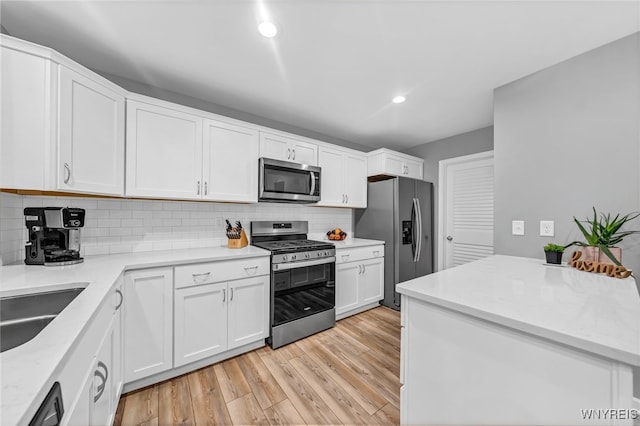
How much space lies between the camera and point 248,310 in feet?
7.01

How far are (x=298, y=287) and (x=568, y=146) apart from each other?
2451 mm

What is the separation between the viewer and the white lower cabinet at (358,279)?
287cm

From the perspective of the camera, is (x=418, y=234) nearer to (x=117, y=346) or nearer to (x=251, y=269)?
(x=251, y=269)

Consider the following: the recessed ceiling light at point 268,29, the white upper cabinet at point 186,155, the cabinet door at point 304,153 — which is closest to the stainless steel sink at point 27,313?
the white upper cabinet at point 186,155

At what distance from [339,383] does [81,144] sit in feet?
7.86

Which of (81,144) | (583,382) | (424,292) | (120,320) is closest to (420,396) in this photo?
(424,292)

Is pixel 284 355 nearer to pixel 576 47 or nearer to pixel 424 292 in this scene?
pixel 424 292

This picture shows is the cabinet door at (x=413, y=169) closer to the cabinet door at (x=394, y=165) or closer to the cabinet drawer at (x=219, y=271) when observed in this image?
the cabinet door at (x=394, y=165)

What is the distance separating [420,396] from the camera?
1.07 m

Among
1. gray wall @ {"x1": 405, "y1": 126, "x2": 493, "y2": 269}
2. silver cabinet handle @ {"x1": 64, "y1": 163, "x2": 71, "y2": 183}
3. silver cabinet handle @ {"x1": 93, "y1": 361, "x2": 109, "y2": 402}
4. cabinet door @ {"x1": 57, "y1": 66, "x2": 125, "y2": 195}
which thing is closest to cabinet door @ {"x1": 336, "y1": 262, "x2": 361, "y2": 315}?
gray wall @ {"x1": 405, "y1": 126, "x2": 493, "y2": 269}

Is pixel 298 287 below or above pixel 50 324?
below

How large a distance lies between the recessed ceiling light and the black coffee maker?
1643 millimetres

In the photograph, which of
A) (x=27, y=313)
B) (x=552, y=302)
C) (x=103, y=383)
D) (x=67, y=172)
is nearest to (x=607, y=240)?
(x=552, y=302)

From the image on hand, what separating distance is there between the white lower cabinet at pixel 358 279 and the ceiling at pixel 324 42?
1.78 metres
